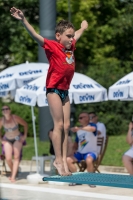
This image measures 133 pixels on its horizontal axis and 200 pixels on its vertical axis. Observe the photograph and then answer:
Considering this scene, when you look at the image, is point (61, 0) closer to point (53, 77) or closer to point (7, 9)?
point (7, 9)

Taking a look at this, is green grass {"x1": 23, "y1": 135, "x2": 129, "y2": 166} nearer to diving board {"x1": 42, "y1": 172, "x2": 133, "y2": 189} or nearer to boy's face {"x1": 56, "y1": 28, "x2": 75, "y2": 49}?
diving board {"x1": 42, "y1": 172, "x2": 133, "y2": 189}

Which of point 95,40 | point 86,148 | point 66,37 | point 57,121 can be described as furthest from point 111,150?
point 95,40

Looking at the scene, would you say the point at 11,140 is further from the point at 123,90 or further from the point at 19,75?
the point at 123,90

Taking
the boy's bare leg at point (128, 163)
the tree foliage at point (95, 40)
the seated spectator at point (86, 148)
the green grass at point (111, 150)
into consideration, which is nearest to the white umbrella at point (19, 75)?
the seated spectator at point (86, 148)

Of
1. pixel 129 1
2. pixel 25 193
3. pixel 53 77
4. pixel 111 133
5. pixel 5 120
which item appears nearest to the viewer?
pixel 53 77

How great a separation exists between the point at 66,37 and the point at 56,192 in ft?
18.7

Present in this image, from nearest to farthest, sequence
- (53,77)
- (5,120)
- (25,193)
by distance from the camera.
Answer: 1. (53,77)
2. (25,193)
3. (5,120)

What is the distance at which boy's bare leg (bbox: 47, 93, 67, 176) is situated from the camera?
8148 mm

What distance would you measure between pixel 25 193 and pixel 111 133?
39.4 ft

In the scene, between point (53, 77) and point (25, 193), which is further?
point (25, 193)

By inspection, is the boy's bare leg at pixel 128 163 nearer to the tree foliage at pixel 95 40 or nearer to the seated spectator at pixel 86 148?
the seated spectator at pixel 86 148

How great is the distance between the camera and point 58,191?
13.3m

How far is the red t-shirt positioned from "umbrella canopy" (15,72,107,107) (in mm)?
5965

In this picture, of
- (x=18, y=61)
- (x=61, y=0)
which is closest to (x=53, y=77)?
(x=18, y=61)
